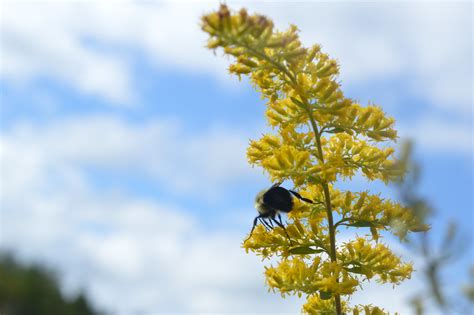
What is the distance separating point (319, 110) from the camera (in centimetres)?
702

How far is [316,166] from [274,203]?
1.20 metres

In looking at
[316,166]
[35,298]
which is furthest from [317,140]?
[35,298]

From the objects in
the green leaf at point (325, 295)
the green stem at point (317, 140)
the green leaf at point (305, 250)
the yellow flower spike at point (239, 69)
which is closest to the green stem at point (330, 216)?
the green stem at point (317, 140)

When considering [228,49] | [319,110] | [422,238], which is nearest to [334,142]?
[319,110]

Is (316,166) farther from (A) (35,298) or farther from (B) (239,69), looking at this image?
(A) (35,298)

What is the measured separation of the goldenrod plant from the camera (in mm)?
6742

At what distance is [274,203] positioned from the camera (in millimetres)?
7703

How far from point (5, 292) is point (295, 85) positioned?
138m

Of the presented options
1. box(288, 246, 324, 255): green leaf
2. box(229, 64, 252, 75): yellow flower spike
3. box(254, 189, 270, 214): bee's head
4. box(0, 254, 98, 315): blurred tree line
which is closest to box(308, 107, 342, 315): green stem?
box(288, 246, 324, 255): green leaf

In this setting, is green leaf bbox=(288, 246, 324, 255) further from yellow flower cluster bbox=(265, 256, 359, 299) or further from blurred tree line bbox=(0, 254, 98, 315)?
blurred tree line bbox=(0, 254, 98, 315)

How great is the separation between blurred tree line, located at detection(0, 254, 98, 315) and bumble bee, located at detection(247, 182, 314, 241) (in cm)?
13050

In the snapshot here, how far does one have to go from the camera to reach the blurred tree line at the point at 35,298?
130625mm

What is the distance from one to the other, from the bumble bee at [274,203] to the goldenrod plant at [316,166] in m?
0.12

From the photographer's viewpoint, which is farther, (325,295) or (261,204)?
(261,204)
